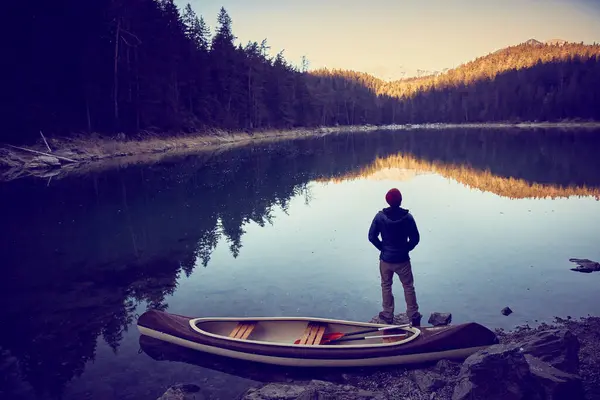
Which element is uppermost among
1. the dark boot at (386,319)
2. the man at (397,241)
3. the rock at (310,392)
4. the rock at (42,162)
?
the rock at (42,162)

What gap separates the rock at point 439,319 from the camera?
871cm

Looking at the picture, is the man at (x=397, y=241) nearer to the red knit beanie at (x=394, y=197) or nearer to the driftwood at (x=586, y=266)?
the red knit beanie at (x=394, y=197)

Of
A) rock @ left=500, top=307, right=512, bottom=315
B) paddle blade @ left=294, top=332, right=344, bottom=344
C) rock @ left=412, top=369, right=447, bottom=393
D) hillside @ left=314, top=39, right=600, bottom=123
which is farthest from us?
hillside @ left=314, top=39, right=600, bottom=123

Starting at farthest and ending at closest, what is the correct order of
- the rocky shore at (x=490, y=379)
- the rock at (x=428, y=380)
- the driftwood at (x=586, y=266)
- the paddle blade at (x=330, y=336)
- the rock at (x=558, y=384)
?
the driftwood at (x=586, y=266) < the paddle blade at (x=330, y=336) < the rock at (x=428, y=380) < the rocky shore at (x=490, y=379) < the rock at (x=558, y=384)

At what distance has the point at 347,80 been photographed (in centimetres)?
18438

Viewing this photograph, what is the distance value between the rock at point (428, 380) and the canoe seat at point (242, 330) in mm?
3286

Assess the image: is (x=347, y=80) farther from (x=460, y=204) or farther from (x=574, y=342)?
(x=574, y=342)

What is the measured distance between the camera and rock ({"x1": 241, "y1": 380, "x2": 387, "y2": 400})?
19.9 feet

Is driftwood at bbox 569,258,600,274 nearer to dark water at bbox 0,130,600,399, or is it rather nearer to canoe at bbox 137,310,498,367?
dark water at bbox 0,130,600,399

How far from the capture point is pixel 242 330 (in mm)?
8055

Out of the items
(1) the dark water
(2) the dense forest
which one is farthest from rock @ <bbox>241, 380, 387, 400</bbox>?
(2) the dense forest

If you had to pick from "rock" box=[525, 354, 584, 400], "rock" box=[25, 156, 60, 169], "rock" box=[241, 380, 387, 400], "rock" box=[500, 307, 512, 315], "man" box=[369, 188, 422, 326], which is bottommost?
"rock" box=[500, 307, 512, 315]

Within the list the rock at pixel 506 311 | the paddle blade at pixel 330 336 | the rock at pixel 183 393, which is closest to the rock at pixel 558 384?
the paddle blade at pixel 330 336

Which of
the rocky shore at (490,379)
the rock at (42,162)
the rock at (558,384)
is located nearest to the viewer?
the rock at (558,384)
